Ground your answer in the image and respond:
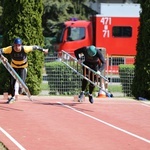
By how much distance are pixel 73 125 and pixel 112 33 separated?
17.3 m

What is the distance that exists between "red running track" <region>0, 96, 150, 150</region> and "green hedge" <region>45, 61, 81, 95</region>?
2.65m

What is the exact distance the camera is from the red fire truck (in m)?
27.6

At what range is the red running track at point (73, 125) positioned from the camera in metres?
8.95

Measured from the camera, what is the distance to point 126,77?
18.7 meters

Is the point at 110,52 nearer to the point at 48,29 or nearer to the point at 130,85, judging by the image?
the point at 130,85

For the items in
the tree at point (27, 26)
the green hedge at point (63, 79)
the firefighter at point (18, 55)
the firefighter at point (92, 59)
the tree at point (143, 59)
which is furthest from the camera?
the green hedge at point (63, 79)

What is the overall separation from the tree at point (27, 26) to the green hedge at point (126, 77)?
3.07 m

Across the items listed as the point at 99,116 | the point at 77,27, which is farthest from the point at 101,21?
the point at 99,116

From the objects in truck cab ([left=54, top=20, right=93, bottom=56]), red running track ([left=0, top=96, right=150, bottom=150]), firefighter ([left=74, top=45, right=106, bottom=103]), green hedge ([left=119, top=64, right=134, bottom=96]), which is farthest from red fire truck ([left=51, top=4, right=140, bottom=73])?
firefighter ([left=74, top=45, right=106, bottom=103])

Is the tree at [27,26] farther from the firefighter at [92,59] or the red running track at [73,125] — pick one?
the firefighter at [92,59]

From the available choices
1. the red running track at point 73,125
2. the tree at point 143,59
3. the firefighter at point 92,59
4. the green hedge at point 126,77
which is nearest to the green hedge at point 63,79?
the green hedge at point 126,77

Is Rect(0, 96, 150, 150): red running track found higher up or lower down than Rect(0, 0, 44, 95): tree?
lower down

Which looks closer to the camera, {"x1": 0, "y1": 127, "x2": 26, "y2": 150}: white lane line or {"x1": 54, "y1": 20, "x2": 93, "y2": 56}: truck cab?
{"x1": 0, "y1": 127, "x2": 26, "y2": 150}: white lane line

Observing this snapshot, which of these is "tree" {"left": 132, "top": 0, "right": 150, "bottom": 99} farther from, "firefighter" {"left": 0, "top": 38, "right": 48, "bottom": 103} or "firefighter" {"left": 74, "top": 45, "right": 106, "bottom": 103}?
"firefighter" {"left": 0, "top": 38, "right": 48, "bottom": 103}
